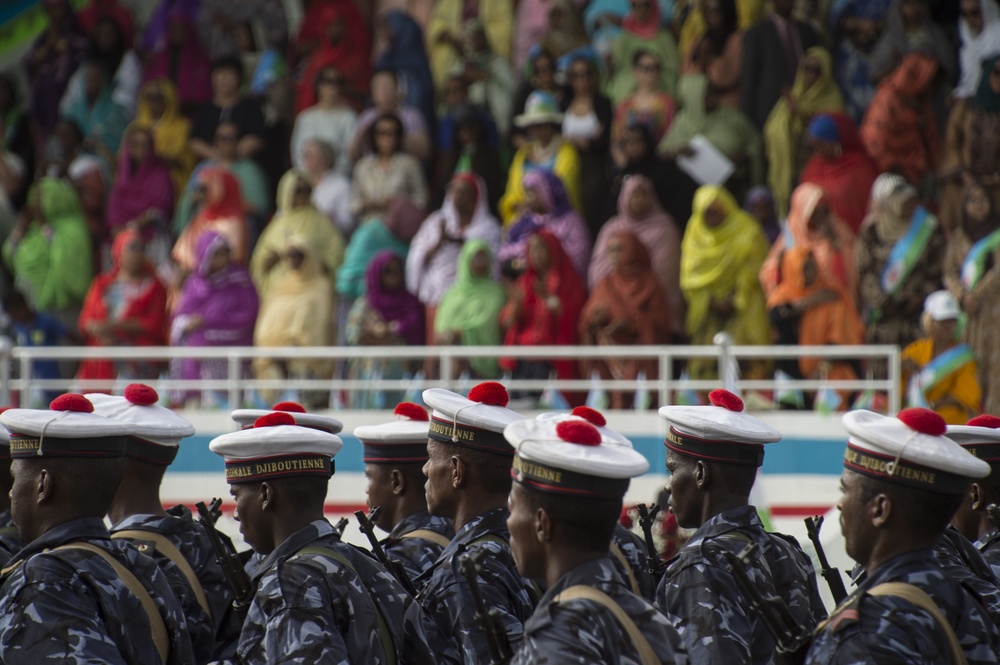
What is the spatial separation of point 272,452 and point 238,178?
30.3 ft

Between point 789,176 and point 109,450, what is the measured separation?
26.5 ft

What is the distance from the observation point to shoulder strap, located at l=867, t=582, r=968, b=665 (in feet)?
10.3

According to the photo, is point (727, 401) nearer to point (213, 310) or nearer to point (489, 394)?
point (489, 394)

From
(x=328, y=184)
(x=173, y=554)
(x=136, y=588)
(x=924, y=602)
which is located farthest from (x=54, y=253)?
(x=924, y=602)

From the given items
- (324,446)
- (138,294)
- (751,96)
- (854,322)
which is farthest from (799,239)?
(324,446)

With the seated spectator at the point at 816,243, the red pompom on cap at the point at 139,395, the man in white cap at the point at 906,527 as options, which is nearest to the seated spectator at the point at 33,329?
the seated spectator at the point at 816,243

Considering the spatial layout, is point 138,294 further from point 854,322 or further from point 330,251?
point 854,322

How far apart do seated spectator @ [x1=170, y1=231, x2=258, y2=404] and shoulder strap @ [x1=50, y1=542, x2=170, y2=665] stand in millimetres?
7863

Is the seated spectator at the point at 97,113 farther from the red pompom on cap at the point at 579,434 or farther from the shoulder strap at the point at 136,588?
the red pompom on cap at the point at 579,434

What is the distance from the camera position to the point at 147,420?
15.4ft

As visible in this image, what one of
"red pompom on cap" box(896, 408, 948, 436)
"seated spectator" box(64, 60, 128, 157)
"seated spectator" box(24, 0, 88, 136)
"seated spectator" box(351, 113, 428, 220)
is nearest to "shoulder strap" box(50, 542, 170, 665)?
"red pompom on cap" box(896, 408, 948, 436)

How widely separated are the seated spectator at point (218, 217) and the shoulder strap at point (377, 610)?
8.74 meters

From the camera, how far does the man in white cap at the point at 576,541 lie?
300 centimetres

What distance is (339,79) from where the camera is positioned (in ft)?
42.1
